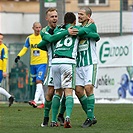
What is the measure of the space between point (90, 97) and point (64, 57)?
94 centimetres

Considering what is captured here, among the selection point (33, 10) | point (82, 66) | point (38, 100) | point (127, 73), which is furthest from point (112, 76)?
point (33, 10)

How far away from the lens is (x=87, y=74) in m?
13.2

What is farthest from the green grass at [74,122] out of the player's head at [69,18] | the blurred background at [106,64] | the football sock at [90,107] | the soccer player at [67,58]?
the blurred background at [106,64]

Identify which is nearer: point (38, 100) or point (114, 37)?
point (38, 100)

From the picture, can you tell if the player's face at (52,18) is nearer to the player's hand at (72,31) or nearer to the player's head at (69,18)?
the player's head at (69,18)

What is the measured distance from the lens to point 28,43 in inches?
787

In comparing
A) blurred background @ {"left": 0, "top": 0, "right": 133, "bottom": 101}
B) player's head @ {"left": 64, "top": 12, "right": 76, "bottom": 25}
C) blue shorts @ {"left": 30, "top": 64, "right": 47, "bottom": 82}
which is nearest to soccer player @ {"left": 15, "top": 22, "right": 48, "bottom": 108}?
blue shorts @ {"left": 30, "top": 64, "right": 47, "bottom": 82}

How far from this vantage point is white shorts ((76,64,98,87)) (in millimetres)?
13141

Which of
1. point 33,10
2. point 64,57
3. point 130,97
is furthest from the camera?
point 33,10

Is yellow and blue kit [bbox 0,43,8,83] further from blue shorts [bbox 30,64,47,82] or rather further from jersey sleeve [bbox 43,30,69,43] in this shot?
jersey sleeve [bbox 43,30,69,43]

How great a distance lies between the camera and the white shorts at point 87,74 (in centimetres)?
1314

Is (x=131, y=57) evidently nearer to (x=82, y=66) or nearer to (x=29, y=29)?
(x=82, y=66)

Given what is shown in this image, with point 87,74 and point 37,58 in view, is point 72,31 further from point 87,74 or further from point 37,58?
point 37,58

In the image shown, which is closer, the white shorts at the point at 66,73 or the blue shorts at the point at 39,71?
the white shorts at the point at 66,73
